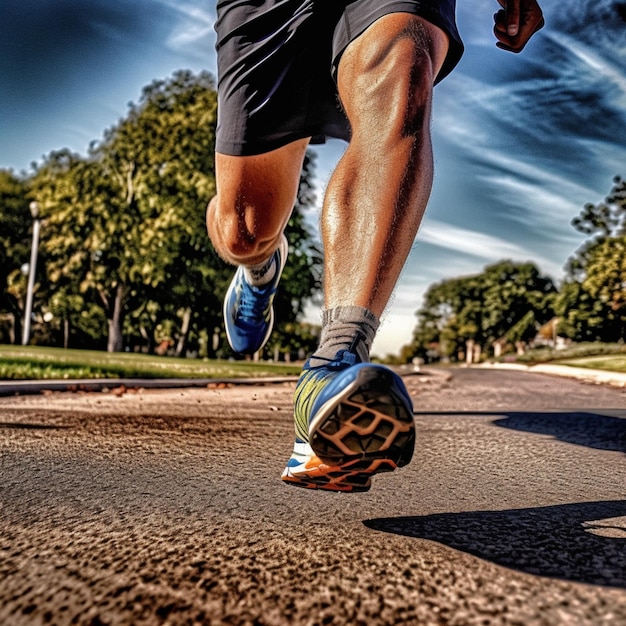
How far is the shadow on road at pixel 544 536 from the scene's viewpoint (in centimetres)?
106

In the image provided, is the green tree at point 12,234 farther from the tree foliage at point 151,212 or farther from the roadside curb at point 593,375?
the roadside curb at point 593,375

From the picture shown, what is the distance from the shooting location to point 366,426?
1.15 metres

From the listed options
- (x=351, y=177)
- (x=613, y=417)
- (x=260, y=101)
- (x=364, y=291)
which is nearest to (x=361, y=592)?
(x=364, y=291)

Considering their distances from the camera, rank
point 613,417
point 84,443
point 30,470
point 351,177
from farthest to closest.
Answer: point 613,417 < point 84,443 < point 30,470 < point 351,177

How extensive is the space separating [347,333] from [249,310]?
1.80 metres

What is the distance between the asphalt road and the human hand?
1.47 meters

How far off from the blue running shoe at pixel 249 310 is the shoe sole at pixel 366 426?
1.95m

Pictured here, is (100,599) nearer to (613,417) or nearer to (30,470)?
(30,470)

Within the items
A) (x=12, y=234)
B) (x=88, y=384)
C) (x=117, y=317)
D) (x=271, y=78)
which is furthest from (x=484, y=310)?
(x=271, y=78)

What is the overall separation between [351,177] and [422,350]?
315 ft

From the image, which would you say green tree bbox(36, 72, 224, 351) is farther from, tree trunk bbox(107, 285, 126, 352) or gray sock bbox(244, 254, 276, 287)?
gray sock bbox(244, 254, 276, 287)

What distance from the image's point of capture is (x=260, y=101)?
2352 millimetres

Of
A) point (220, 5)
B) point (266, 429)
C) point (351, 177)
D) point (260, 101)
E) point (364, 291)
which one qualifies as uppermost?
point (220, 5)

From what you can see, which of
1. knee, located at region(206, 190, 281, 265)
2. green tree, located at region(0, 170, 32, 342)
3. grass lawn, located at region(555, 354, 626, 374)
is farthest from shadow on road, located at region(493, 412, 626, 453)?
green tree, located at region(0, 170, 32, 342)
